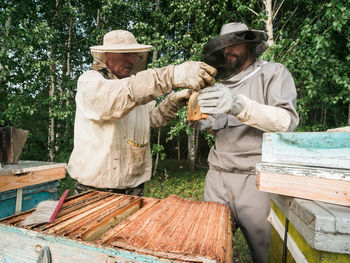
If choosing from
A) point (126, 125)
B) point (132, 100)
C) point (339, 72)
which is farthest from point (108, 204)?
point (339, 72)

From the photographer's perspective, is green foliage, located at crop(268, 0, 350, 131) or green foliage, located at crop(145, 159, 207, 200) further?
green foliage, located at crop(145, 159, 207, 200)

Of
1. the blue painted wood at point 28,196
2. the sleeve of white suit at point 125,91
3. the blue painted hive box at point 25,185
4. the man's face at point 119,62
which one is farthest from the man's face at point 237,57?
the blue painted wood at point 28,196

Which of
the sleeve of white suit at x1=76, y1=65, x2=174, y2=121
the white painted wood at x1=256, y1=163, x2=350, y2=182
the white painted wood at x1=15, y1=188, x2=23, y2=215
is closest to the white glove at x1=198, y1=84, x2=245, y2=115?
the sleeve of white suit at x1=76, y1=65, x2=174, y2=121

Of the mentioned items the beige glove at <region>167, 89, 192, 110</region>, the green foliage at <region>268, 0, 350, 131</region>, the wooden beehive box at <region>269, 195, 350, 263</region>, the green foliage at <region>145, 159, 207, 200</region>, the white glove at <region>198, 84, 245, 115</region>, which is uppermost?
the green foliage at <region>268, 0, 350, 131</region>

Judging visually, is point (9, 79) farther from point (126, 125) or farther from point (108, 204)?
point (108, 204)

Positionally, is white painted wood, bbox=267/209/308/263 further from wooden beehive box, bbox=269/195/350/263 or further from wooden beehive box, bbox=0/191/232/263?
wooden beehive box, bbox=0/191/232/263

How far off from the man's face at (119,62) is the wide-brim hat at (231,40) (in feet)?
2.63

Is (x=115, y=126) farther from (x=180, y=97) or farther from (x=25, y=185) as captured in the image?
(x=25, y=185)

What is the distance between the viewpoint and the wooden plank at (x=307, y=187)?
89 centimetres

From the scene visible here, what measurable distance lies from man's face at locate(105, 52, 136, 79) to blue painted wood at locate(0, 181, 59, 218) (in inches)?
62.4

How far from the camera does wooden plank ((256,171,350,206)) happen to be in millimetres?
894

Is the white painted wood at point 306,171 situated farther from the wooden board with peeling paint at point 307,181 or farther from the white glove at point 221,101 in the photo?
the white glove at point 221,101

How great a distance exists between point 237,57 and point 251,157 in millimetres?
953

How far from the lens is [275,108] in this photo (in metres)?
1.50
